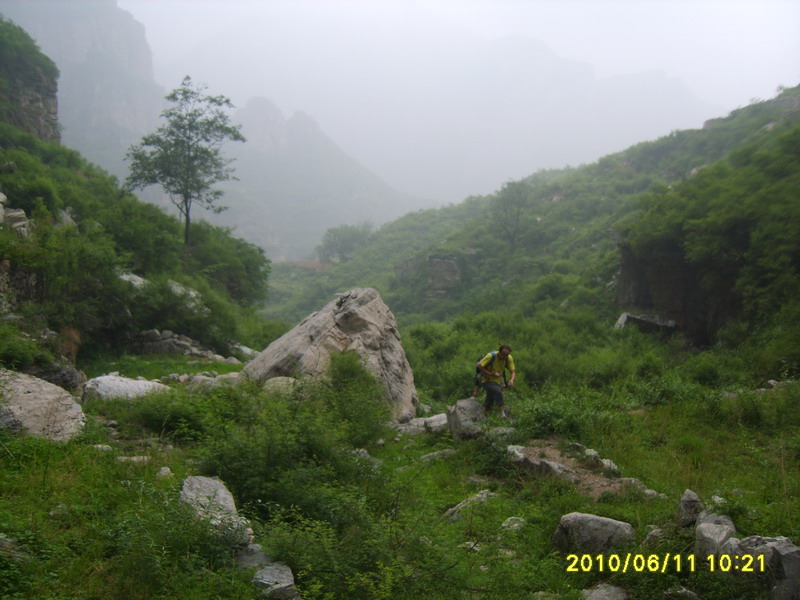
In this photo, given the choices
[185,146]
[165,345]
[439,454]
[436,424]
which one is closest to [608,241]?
[185,146]

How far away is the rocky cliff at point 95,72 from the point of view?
109812mm

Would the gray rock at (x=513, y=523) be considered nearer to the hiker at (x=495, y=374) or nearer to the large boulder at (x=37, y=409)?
the hiker at (x=495, y=374)

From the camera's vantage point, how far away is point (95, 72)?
12412cm

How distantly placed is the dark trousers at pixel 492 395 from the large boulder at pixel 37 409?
6.58 metres

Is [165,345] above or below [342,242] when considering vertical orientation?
below

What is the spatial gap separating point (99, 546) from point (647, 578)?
15.2 feet

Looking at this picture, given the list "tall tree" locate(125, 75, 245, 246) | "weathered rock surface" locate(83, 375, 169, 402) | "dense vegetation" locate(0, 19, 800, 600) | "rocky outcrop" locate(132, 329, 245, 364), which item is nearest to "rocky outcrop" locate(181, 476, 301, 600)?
"dense vegetation" locate(0, 19, 800, 600)

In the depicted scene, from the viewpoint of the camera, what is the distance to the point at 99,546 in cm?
423

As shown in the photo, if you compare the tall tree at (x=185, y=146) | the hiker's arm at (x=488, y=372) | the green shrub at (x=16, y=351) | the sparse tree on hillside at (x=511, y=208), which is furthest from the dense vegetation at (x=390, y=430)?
the sparse tree on hillside at (x=511, y=208)

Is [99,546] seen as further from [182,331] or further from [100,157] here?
[100,157]

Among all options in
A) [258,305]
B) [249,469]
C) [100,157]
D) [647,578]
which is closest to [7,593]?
[249,469]

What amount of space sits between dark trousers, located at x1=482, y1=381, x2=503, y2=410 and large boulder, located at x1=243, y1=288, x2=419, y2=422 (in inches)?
105

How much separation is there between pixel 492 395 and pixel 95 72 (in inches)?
5863

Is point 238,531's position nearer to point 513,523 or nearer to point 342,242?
point 513,523
